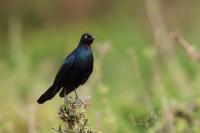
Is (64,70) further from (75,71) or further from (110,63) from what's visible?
(110,63)

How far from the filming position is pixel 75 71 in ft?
26.7

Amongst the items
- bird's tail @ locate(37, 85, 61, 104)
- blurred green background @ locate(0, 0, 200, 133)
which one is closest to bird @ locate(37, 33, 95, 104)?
bird's tail @ locate(37, 85, 61, 104)

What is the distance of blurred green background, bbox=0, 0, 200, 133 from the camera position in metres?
8.80

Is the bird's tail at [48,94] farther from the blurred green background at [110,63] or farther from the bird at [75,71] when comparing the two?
the blurred green background at [110,63]

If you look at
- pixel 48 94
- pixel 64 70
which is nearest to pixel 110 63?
pixel 64 70

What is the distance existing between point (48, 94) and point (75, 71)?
0.33 metres

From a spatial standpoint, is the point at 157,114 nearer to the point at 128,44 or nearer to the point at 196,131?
the point at 196,131

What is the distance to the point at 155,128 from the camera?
6.94 m

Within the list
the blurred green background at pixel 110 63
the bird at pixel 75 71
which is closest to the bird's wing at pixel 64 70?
the bird at pixel 75 71

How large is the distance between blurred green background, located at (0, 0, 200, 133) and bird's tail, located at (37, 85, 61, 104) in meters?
0.50

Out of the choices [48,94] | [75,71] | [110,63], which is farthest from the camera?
[110,63]

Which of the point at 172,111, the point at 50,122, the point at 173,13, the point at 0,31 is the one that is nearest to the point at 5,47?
the point at 0,31

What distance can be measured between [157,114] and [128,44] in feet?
27.4

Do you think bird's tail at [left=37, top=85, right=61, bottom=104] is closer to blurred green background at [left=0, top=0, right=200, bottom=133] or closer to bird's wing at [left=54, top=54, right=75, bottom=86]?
bird's wing at [left=54, top=54, right=75, bottom=86]
